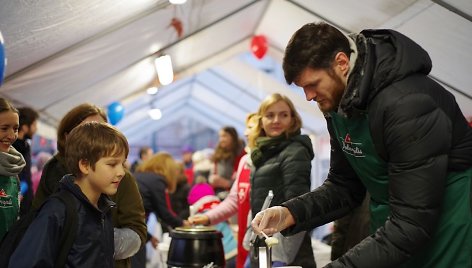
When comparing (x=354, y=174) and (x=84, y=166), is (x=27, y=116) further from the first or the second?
(x=354, y=174)

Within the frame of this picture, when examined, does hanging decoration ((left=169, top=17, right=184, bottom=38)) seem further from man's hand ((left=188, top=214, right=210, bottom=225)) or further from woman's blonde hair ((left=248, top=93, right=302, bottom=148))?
man's hand ((left=188, top=214, right=210, bottom=225))

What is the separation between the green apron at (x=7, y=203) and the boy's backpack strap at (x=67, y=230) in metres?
0.86

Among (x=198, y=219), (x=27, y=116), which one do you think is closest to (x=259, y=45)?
(x=27, y=116)

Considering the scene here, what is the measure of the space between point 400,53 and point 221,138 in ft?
13.6

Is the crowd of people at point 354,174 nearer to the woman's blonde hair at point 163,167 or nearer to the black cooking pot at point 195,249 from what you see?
the black cooking pot at point 195,249

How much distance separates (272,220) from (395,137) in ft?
1.67

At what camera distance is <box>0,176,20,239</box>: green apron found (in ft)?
8.50

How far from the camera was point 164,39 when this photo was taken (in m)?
5.41

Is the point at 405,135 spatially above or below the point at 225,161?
below

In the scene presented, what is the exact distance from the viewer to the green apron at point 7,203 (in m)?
2.59

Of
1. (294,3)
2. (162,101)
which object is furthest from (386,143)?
(162,101)

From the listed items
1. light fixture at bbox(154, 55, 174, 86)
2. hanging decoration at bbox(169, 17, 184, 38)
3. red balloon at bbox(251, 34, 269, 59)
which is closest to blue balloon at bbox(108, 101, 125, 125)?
light fixture at bbox(154, 55, 174, 86)

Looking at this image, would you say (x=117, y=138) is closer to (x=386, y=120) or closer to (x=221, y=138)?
(x=386, y=120)

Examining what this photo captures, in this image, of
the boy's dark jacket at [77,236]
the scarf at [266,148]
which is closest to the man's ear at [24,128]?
the scarf at [266,148]
